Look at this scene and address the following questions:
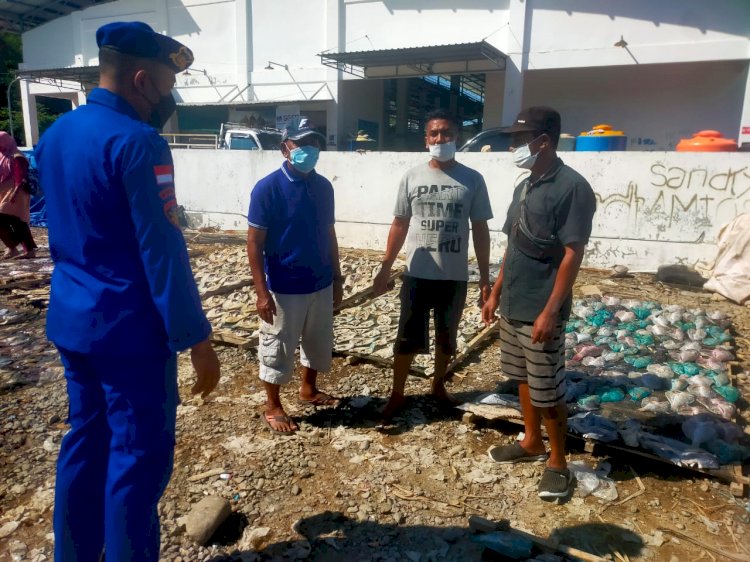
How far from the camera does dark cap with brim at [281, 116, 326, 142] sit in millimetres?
3438

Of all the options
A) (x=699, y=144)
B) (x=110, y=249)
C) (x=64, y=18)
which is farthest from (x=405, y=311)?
(x=64, y=18)

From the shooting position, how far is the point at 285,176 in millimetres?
3443

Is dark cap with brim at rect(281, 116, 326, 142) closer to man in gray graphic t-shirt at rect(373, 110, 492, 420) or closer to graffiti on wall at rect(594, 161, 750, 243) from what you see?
man in gray graphic t-shirt at rect(373, 110, 492, 420)

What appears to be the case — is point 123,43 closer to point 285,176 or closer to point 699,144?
point 285,176

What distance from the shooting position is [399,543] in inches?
101

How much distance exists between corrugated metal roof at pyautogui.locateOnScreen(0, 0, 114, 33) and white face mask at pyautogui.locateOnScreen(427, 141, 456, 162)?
25168mm

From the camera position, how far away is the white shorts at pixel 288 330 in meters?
3.51

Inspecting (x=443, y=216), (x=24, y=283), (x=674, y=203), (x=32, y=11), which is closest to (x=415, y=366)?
(x=443, y=216)

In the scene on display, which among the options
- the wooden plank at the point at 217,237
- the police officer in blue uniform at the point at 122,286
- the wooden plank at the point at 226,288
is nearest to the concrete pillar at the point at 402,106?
the wooden plank at the point at 217,237

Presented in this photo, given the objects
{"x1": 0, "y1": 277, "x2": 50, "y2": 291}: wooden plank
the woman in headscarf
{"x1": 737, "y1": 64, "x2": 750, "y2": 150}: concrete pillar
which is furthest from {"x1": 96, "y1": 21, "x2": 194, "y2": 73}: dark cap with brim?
{"x1": 737, "y1": 64, "x2": 750, "y2": 150}: concrete pillar

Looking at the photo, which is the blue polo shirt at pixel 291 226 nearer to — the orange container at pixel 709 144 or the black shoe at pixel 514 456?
the black shoe at pixel 514 456

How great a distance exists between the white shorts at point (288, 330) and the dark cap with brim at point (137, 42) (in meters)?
1.82

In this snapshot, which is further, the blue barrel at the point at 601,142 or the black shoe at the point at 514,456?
the blue barrel at the point at 601,142

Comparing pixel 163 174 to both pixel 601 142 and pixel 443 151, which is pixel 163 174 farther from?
pixel 601 142
